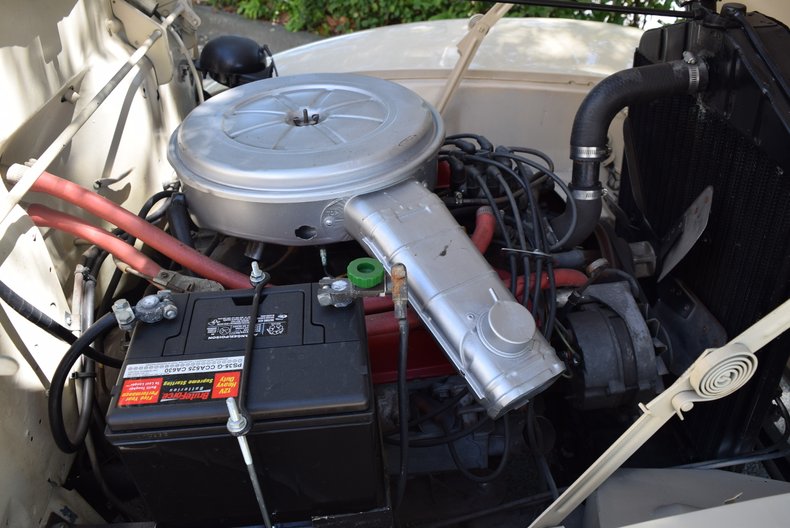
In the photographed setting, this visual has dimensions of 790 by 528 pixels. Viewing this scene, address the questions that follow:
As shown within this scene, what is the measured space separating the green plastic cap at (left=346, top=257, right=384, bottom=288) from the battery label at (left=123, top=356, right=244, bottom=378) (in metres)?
0.22

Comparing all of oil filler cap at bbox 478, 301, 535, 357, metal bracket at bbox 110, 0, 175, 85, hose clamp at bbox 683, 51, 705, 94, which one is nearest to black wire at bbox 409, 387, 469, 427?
oil filler cap at bbox 478, 301, 535, 357

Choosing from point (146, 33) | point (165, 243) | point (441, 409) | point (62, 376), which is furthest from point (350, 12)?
point (62, 376)

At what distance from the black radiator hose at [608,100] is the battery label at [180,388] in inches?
32.5

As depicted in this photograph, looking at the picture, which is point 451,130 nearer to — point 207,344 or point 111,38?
point 111,38

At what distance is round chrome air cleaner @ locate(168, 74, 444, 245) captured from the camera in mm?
1204

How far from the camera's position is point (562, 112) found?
2.09 m

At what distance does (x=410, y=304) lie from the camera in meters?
1.13

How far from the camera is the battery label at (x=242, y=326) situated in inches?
39.0

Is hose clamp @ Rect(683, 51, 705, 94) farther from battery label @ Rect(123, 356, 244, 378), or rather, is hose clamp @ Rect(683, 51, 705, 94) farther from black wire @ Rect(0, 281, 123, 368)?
black wire @ Rect(0, 281, 123, 368)

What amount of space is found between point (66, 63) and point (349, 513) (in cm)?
107

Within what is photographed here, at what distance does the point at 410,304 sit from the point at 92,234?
25.2 inches

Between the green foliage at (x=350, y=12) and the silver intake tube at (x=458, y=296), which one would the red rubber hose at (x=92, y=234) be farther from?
the green foliage at (x=350, y=12)

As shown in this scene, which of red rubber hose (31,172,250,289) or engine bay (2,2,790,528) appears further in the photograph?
red rubber hose (31,172,250,289)

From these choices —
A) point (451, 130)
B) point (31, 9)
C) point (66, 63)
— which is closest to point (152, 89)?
point (66, 63)
